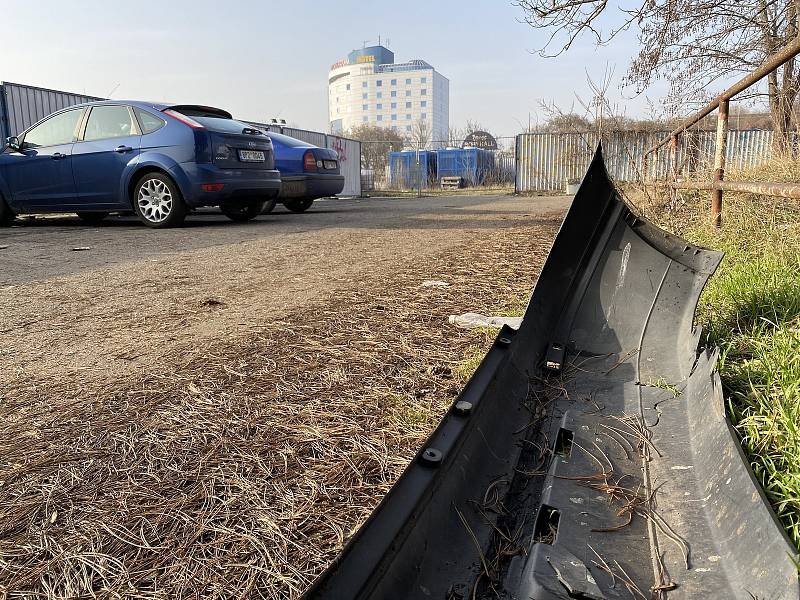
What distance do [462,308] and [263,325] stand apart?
1236mm

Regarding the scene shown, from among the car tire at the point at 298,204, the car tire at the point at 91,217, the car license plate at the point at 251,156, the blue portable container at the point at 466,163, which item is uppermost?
the blue portable container at the point at 466,163

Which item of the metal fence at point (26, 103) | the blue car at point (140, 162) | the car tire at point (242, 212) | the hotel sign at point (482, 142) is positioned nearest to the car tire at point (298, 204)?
the car tire at point (242, 212)

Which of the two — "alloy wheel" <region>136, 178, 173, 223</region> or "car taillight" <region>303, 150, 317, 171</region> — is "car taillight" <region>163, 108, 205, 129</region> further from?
"car taillight" <region>303, 150, 317, 171</region>

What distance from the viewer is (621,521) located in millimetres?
1486

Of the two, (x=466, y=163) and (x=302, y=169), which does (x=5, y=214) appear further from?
(x=466, y=163)

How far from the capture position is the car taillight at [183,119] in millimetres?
7949

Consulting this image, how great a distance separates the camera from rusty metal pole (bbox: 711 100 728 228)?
4828 mm

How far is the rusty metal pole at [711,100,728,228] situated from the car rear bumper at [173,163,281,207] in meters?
6.04

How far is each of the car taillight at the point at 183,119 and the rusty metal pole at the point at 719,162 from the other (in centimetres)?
621

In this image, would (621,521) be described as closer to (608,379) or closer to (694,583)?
(694,583)

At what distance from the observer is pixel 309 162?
37.4 feet

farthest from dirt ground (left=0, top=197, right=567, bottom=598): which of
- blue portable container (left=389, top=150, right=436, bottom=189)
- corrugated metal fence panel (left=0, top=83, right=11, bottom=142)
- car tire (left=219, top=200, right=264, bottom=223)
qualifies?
blue portable container (left=389, top=150, right=436, bottom=189)

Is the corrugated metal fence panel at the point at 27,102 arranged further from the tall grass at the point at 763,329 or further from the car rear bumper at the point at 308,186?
the tall grass at the point at 763,329

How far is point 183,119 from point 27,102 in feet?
26.3
